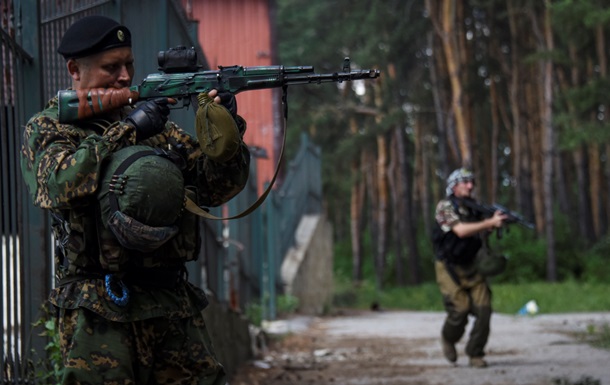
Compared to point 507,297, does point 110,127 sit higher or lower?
higher

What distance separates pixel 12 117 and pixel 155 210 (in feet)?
8.07

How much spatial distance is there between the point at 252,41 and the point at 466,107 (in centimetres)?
1277

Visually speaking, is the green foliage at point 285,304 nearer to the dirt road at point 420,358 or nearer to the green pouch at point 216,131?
the dirt road at point 420,358

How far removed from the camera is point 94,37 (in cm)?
414

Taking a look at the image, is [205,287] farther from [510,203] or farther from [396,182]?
[510,203]

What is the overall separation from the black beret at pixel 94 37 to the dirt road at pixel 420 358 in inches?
189

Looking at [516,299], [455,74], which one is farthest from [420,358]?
[455,74]

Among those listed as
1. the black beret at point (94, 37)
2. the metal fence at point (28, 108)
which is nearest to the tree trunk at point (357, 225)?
the metal fence at point (28, 108)

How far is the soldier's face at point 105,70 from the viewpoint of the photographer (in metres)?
4.19

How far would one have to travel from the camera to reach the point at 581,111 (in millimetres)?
33781

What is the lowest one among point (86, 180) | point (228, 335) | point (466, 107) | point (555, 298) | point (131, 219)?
point (555, 298)

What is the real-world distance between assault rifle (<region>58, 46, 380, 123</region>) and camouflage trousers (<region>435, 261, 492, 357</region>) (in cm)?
675

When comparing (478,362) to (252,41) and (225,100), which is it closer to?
(225,100)

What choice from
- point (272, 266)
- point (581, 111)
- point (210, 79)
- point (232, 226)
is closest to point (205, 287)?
point (232, 226)
